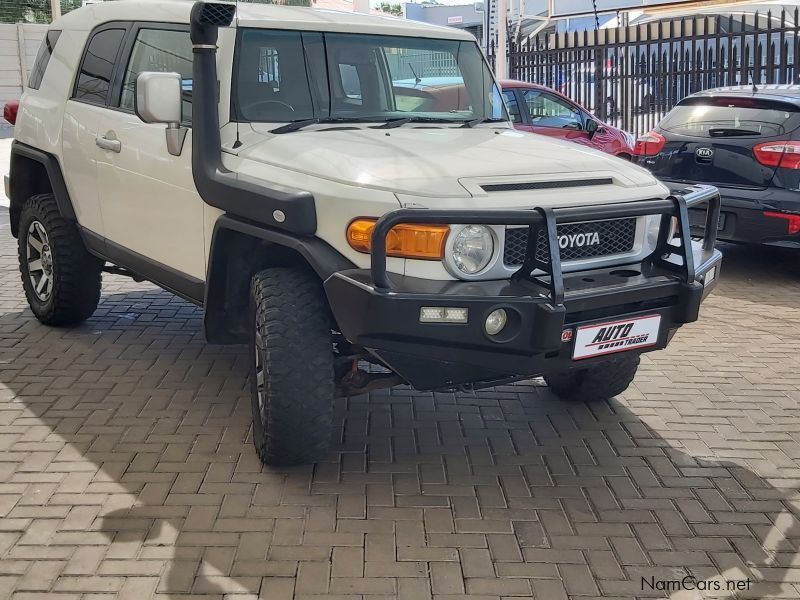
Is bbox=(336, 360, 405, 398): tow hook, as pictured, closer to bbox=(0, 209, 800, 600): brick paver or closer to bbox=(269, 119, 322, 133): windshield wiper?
bbox=(0, 209, 800, 600): brick paver

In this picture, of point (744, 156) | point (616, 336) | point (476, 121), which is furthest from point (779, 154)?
point (616, 336)

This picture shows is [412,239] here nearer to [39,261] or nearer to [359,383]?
[359,383]

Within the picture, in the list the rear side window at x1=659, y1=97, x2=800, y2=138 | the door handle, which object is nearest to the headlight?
the door handle

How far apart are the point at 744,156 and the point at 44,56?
537 centimetres

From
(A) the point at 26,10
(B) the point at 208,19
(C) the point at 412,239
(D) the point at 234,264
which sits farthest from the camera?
(A) the point at 26,10

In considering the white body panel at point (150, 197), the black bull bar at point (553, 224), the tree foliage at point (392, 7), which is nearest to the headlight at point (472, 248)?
the black bull bar at point (553, 224)

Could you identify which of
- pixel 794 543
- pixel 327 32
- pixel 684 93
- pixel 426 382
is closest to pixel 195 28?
pixel 327 32

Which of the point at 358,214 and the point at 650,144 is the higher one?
the point at 358,214

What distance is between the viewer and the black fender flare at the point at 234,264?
4.10m

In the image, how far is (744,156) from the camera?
25.5 feet

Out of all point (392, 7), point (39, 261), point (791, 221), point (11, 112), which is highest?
point (392, 7)

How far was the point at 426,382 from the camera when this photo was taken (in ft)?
12.3
